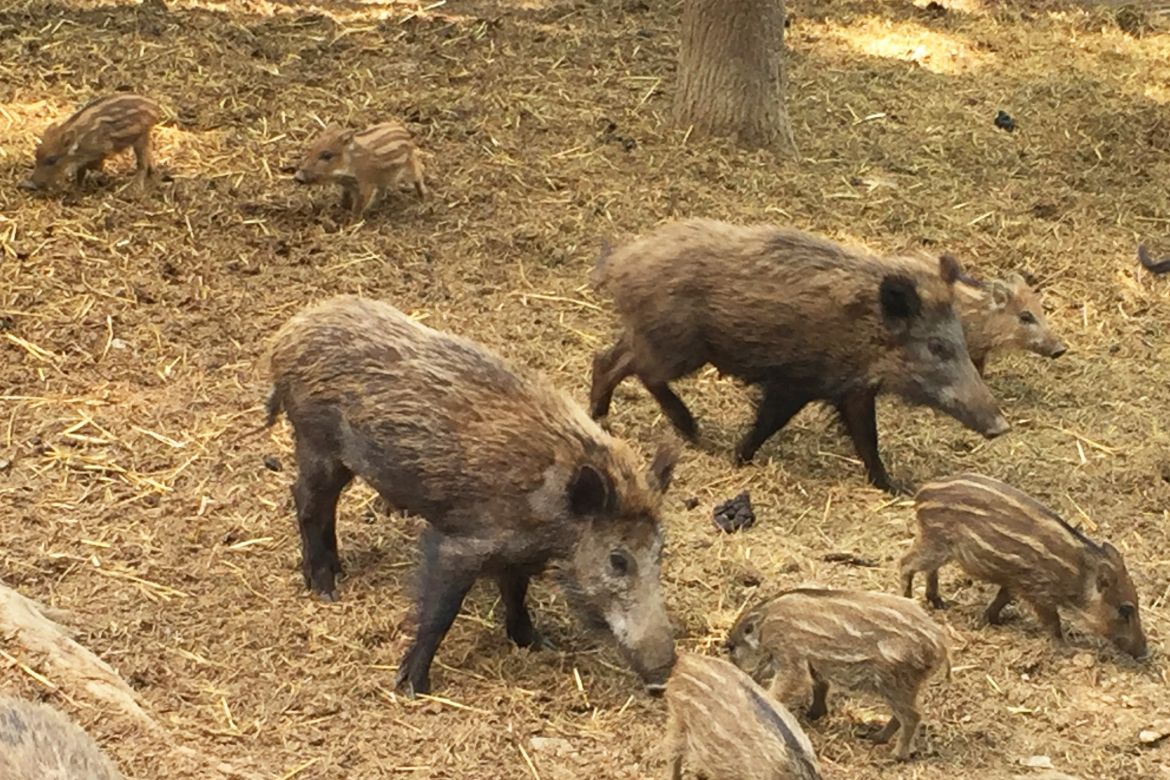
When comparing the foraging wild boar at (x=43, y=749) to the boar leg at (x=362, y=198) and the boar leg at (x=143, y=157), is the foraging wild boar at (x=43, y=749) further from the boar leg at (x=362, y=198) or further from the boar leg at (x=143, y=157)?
the boar leg at (x=143, y=157)

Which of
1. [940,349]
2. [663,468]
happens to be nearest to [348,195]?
[940,349]

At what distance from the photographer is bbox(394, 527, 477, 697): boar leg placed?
17.4 ft

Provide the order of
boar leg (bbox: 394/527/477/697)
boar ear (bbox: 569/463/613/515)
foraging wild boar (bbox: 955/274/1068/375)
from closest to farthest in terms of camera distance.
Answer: boar ear (bbox: 569/463/613/515) < boar leg (bbox: 394/527/477/697) < foraging wild boar (bbox: 955/274/1068/375)

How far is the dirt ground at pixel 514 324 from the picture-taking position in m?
5.30

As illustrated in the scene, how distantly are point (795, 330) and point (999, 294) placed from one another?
149cm

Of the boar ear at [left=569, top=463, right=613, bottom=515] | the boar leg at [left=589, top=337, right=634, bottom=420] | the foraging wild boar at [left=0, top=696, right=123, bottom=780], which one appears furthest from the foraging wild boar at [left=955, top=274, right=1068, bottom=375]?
the foraging wild boar at [left=0, top=696, right=123, bottom=780]

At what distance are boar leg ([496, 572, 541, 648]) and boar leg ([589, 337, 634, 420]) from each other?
1749 millimetres

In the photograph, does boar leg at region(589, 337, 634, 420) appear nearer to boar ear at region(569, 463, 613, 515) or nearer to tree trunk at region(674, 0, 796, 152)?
boar ear at region(569, 463, 613, 515)

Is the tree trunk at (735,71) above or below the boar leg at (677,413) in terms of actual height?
above

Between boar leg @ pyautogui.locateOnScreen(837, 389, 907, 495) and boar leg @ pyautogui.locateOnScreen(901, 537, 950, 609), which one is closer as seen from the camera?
boar leg @ pyautogui.locateOnScreen(901, 537, 950, 609)

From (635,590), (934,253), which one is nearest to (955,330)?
(934,253)

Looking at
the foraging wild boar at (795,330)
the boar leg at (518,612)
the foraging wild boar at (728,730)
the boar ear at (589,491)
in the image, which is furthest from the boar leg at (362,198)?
the foraging wild boar at (728,730)

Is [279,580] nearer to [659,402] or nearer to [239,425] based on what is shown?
[239,425]

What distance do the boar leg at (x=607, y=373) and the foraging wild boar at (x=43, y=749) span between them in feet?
12.3
